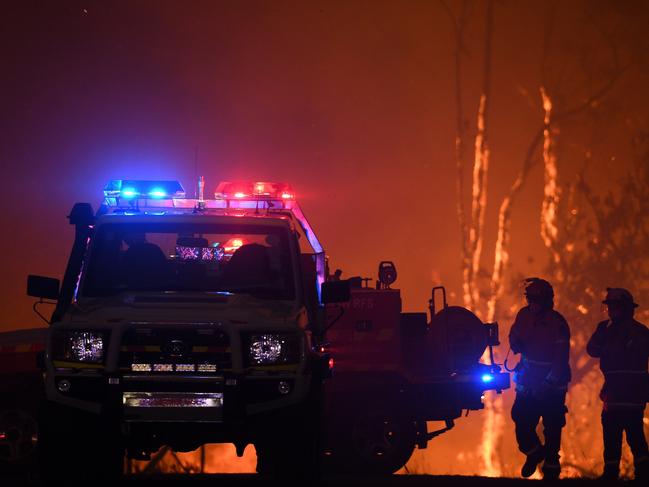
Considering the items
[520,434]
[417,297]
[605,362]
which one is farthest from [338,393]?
[417,297]

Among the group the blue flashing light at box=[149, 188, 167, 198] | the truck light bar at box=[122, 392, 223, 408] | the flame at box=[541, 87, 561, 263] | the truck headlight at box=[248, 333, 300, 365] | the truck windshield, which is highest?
the flame at box=[541, 87, 561, 263]

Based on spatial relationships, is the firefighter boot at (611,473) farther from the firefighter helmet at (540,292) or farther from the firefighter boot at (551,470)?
the firefighter helmet at (540,292)

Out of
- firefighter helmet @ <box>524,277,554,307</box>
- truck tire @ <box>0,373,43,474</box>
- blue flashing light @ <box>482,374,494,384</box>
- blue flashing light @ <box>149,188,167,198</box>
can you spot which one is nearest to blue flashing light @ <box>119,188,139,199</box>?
blue flashing light @ <box>149,188,167,198</box>

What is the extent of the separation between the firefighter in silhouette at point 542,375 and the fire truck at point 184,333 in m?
2.29

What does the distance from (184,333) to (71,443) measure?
110 centimetres

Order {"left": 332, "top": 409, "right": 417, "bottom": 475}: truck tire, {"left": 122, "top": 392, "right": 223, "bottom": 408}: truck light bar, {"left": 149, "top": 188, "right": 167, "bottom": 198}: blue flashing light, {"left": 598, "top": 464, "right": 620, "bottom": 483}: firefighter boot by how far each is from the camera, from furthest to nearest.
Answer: {"left": 332, "top": 409, "right": 417, "bottom": 475}: truck tire
{"left": 598, "top": 464, "right": 620, "bottom": 483}: firefighter boot
{"left": 149, "top": 188, "right": 167, "bottom": 198}: blue flashing light
{"left": 122, "top": 392, "right": 223, "bottom": 408}: truck light bar

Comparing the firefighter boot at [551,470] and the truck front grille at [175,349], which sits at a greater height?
the truck front grille at [175,349]

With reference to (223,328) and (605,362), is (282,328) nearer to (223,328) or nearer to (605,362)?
(223,328)

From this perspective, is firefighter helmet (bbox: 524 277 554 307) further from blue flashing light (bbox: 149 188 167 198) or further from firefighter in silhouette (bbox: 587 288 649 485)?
blue flashing light (bbox: 149 188 167 198)

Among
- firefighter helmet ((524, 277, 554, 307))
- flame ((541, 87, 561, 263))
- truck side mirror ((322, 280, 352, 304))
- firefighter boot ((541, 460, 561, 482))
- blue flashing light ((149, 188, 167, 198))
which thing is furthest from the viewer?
flame ((541, 87, 561, 263))

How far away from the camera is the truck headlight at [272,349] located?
891cm

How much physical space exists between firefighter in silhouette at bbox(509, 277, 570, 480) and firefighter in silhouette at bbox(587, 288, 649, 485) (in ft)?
1.33

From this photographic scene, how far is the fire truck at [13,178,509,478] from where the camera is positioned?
879cm

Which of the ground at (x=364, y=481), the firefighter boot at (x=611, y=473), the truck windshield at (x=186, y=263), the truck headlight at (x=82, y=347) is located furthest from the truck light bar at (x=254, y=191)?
the firefighter boot at (x=611, y=473)
